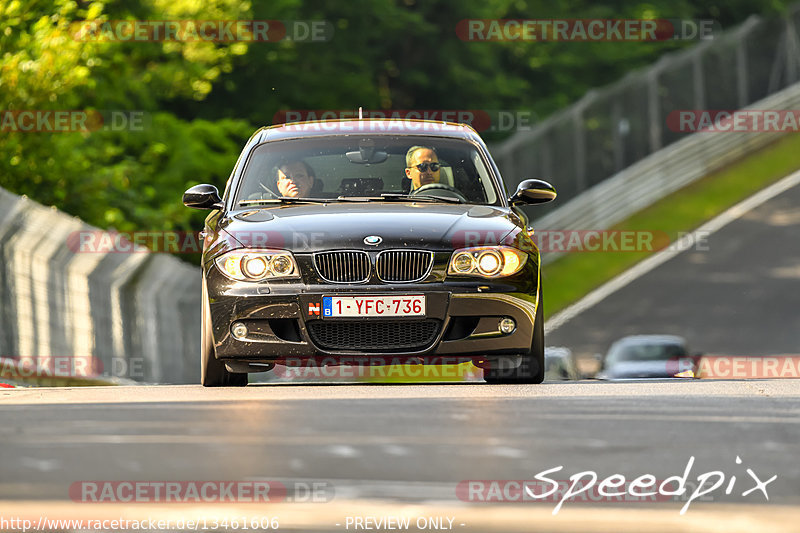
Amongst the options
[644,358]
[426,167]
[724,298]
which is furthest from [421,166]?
[724,298]

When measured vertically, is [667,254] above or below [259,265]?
below

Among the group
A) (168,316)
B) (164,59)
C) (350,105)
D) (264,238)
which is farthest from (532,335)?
(350,105)

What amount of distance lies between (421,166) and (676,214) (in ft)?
122

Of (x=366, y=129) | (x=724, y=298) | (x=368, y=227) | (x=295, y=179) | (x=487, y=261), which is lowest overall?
(x=724, y=298)

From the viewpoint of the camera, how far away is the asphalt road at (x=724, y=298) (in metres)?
41.3

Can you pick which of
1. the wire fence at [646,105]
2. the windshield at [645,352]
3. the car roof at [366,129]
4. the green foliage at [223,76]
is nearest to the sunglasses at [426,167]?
the car roof at [366,129]

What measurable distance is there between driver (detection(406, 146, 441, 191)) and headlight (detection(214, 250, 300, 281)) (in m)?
1.46

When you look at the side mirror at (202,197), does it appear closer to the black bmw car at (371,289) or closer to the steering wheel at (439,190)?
the black bmw car at (371,289)

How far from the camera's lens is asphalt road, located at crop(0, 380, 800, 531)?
5.77m

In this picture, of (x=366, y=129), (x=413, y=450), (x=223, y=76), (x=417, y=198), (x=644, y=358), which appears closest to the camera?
(x=413, y=450)

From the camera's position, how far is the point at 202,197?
11961mm

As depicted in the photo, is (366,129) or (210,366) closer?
(210,366)

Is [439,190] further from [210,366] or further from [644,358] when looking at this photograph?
[644,358]

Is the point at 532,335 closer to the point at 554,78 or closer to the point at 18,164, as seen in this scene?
the point at 18,164
